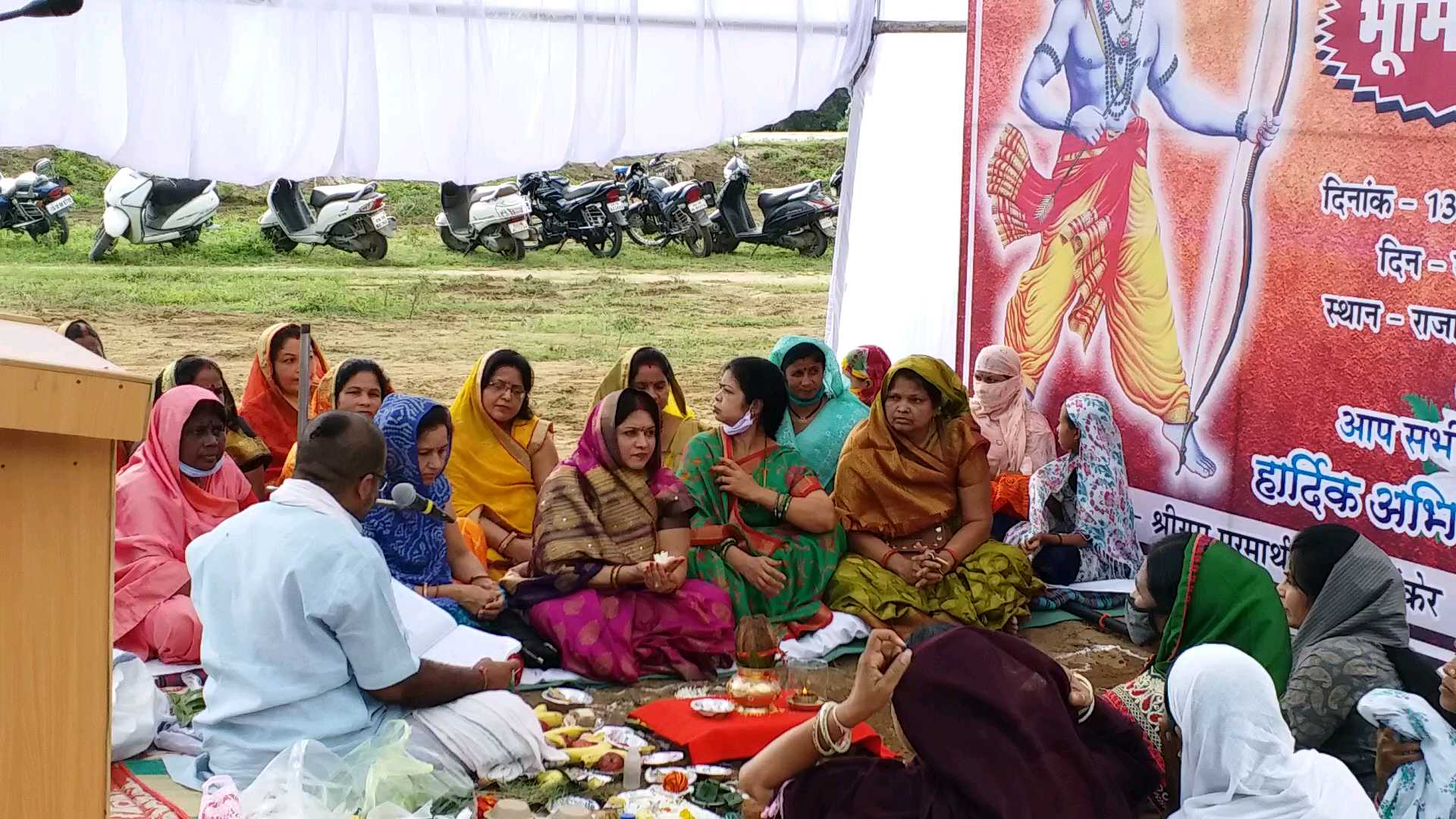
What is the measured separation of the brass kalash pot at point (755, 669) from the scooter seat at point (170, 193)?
10.6m

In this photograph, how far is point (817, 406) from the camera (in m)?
6.11

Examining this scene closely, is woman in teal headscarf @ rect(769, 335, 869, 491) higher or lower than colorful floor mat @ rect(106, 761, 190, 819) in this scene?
higher

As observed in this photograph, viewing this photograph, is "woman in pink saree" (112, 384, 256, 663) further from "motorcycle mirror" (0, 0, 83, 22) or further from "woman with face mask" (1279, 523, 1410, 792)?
"woman with face mask" (1279, 523, 1410, 792)

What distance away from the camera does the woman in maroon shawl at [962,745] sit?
2.83 m

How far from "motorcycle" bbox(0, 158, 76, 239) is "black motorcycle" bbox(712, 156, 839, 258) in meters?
6.38

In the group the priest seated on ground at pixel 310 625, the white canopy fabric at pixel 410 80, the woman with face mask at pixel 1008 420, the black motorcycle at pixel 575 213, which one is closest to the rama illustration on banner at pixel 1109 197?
the woman with face mask at pixel 1008 420

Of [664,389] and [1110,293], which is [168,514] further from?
[1110,293]

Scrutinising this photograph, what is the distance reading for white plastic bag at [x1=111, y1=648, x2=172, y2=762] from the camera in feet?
12.9

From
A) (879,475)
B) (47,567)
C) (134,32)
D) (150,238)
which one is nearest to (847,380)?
(879,475)

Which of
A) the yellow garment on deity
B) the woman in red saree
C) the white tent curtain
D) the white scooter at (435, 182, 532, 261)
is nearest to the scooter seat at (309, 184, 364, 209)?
the white scooter at (435, 182, 532, 261)

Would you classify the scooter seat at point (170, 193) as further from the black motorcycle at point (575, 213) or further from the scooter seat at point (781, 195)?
the scooter seat at point (781, 195)

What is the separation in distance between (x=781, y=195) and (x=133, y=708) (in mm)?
12739

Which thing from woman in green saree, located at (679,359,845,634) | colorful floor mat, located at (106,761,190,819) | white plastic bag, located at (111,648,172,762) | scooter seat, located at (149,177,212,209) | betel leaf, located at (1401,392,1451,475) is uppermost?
scooter seat, located at (149,177,212,209)

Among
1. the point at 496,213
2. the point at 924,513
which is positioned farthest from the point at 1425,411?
the point at 496,213
